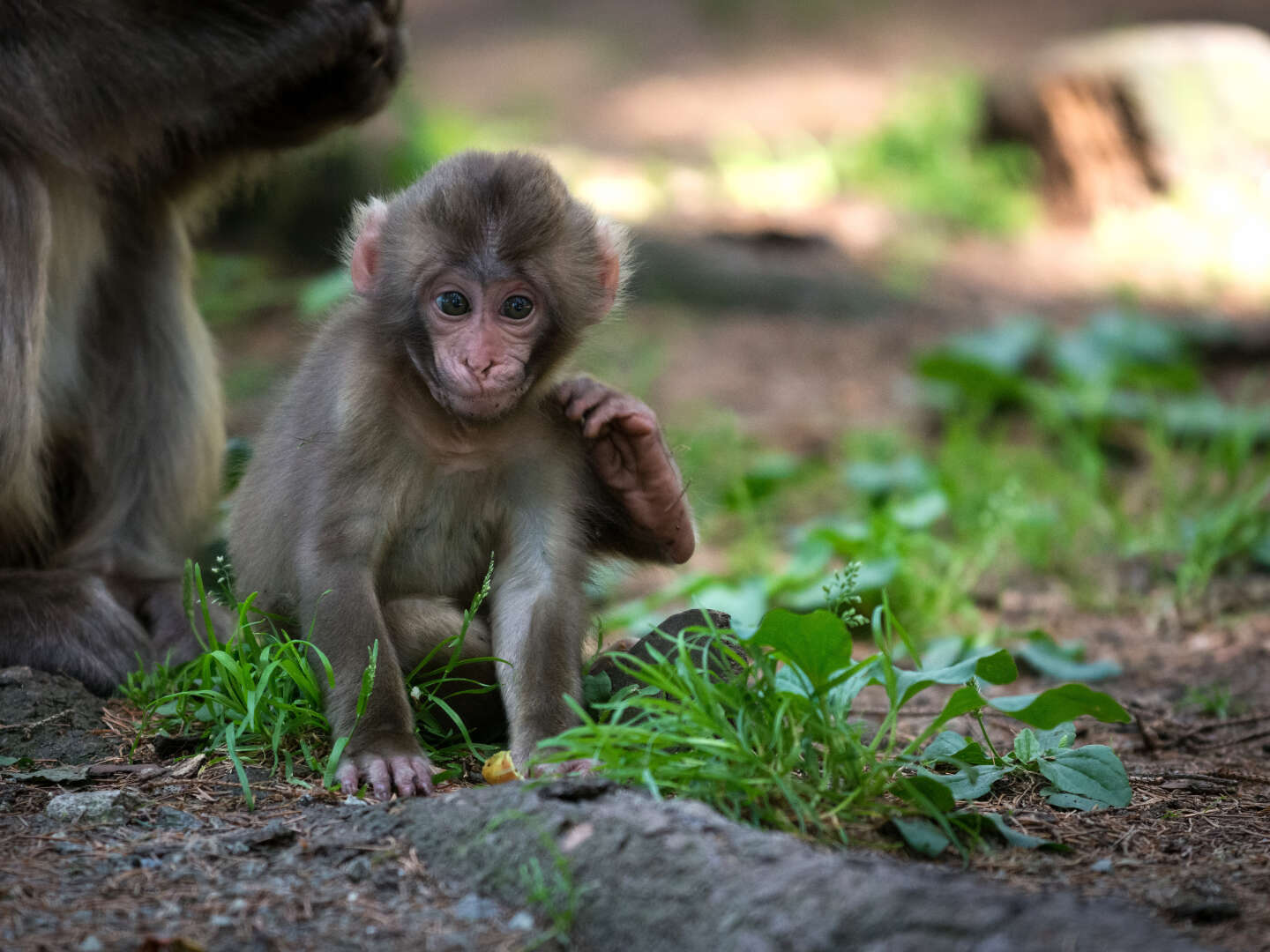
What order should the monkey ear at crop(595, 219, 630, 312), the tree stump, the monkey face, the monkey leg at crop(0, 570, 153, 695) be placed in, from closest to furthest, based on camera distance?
the monkey face, the monkey ear at crop(595, 219, 630, 312), the monkey leg at crop(0, 570, 153, 695), the tree stump

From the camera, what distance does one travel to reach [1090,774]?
134 inches

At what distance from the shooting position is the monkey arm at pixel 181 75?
4.19 meters

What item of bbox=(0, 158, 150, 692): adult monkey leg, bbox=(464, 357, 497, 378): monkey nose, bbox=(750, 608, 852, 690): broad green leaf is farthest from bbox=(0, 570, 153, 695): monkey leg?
bbox=(750, 608, 852, 690): broad green leaf

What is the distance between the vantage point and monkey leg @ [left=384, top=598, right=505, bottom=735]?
12.0 ft

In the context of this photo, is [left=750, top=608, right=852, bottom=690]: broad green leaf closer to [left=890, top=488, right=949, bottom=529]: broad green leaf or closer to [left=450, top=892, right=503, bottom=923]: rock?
[left=450, top=892, right=503, bottom=923]: rock

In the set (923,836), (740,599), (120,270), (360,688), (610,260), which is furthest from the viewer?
(740,599)

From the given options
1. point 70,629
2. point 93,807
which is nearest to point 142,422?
point 70,629

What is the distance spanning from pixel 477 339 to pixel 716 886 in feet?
4.88

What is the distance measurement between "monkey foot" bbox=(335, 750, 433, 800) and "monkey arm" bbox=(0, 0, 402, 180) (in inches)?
86.6

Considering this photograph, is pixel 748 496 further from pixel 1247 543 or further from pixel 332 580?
pixel 332 580

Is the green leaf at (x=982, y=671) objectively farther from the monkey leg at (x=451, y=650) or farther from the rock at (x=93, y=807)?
the rock at (x=93, y=807)

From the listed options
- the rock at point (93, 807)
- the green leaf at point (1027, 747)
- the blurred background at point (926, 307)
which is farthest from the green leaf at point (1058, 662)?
the rock at point (93, 807)

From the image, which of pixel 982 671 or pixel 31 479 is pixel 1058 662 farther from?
pixel 31 479

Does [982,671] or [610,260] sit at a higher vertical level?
[610,260]
